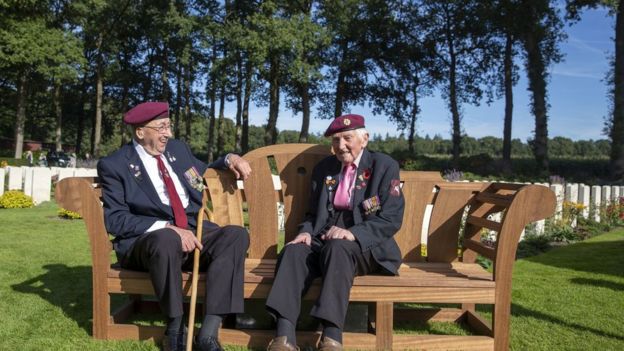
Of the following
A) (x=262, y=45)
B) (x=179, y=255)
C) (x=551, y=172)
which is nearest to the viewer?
(x=179, y=255)

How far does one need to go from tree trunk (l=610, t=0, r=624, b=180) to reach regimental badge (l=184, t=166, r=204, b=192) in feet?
67.0

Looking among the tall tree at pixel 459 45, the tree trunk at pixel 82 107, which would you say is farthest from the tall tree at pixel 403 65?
the tree trunk at pixel 82 107

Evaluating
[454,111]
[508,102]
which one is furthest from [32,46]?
[508,102]

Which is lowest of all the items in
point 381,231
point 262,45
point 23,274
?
point 23,274

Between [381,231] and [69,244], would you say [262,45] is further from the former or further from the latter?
[381,231]

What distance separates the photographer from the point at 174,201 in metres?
3.64

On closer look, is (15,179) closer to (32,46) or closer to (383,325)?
(383,325)

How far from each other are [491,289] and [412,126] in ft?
105

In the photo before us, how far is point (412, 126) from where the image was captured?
34.7 meters

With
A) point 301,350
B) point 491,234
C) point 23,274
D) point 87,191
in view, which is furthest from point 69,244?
point 491,234

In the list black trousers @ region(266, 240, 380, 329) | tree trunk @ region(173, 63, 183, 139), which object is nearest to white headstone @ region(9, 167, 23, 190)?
black trousers @ region(266, 240, 380, 329)

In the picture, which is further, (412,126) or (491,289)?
(412,126)

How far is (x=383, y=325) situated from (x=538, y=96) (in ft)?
76.7

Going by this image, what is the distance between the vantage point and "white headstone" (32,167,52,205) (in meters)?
12.5
